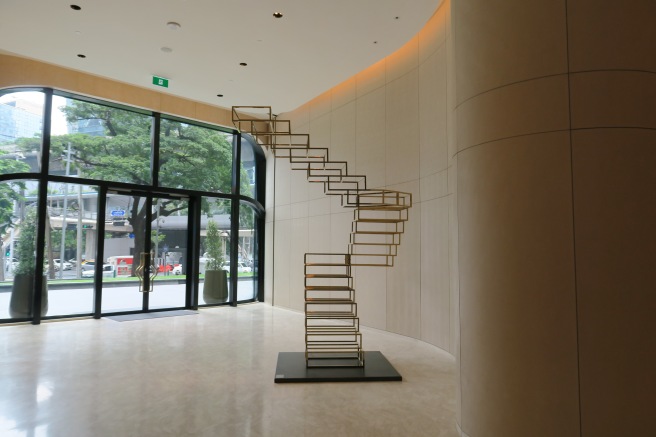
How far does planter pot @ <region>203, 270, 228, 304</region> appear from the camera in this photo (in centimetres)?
1061

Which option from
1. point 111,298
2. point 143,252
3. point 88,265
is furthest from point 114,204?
point 111,298

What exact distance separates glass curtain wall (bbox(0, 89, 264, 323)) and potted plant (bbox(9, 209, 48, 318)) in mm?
20

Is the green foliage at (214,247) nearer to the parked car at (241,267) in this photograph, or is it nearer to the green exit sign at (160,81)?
the parked car at (241,267)

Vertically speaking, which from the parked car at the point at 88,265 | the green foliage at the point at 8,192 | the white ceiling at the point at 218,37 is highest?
the white ceiling at the point at 218,37

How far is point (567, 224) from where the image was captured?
292 cm

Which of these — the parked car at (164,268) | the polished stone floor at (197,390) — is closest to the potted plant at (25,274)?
the polished stone floor at (197,390)

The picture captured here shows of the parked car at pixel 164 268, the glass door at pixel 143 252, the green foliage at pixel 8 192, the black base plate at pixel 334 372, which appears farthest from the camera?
the parked car at pixel 164 268

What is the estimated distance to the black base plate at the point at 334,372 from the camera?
500cm

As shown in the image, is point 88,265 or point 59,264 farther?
point 88,265

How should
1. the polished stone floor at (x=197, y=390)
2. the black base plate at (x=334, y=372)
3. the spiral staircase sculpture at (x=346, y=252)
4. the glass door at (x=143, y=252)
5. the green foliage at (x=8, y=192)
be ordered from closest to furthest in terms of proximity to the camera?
1. the polished stone floor at (x=197, y=390)
2. the black base plate at (x=334, y=372)
3. the spiral staircase sculpture at (x=346, y=252)
4. the green foliage at (x=8, y=192)
5. the glass door at (x=143, y=252)

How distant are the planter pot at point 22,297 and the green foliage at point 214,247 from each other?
363 centimetres

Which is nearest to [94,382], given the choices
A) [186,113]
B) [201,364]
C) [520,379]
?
[201,364]

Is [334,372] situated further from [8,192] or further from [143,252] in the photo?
[8,192]

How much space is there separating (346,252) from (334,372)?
12.0 ft
